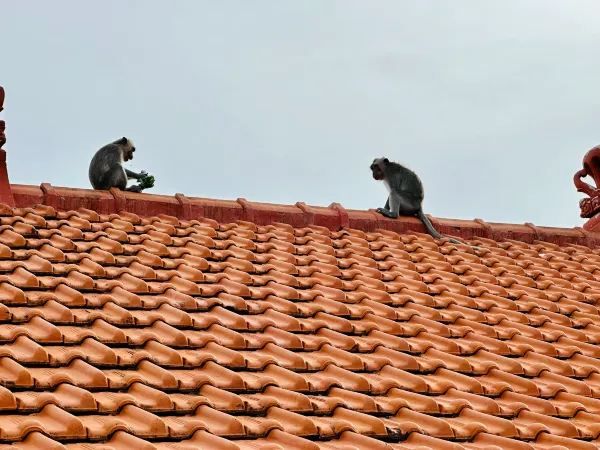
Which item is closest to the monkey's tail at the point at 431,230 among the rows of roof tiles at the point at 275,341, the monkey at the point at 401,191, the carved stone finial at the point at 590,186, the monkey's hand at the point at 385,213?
the monkey at the point at 401,191

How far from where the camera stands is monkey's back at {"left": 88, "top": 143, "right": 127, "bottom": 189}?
30.6 feet

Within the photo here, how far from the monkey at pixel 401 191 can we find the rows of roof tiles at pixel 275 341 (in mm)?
683

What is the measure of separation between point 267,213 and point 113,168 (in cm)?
130

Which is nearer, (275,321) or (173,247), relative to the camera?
(275,321)

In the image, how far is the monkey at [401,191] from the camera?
10.1 metres

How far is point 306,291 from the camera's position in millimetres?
7398

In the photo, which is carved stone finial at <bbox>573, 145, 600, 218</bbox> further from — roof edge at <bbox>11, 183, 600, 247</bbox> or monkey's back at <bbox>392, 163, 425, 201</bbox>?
monkey's back at <bbox>392, 163, 425, 201</bbox>

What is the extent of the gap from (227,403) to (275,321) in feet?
4.92

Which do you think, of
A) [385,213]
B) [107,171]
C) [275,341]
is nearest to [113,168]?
[107,171]

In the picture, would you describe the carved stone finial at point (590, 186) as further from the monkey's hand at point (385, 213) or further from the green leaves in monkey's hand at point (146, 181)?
the green leaves in monkey's hand at point (146, 181)

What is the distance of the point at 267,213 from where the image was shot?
929cm

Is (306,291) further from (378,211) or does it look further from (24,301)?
(378,211)

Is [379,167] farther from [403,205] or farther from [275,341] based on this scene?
[275,341]

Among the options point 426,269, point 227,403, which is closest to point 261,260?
point 426,269
